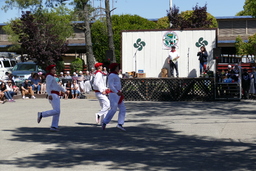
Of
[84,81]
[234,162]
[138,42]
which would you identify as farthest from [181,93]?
[234,162]

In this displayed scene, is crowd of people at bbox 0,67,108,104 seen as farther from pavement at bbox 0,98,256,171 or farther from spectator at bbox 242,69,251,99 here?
pavement at bbox 0,98,256,171

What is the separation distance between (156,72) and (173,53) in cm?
143

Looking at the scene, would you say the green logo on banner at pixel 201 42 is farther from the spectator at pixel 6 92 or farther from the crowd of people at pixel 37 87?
the spectator at pixel 6 92

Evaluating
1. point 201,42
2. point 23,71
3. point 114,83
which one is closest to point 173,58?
point 201,42

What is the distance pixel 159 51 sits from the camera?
25609mm

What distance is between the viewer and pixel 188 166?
8094 millimetres

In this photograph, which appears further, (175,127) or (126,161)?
(175,127)

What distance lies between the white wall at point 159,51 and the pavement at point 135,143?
8.35 metres

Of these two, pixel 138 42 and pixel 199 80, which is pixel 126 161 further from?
pixel 138 42

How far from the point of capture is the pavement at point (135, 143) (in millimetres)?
8328

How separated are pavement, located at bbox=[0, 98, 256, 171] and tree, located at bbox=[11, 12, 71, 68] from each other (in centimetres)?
2311

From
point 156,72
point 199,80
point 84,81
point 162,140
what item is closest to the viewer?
point 162,140

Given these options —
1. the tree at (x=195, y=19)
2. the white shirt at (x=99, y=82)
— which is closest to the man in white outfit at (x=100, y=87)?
the white shirt at (x=99, y=82)

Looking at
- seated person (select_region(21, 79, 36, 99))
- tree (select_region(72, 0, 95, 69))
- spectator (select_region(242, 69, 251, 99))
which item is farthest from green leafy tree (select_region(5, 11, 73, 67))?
spectator (select_region(242, 69, 251, 99))
